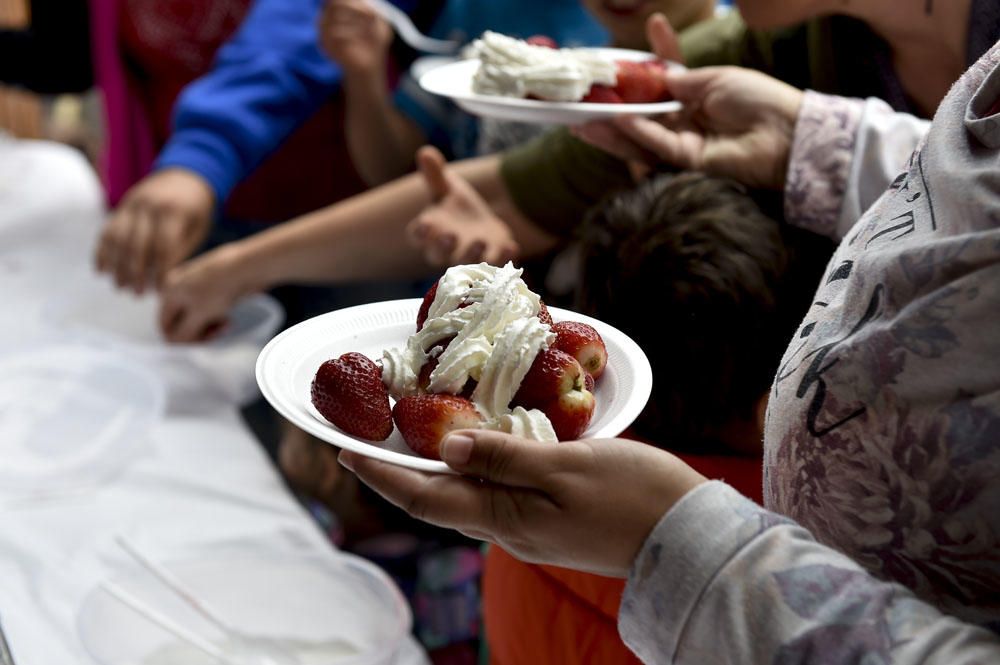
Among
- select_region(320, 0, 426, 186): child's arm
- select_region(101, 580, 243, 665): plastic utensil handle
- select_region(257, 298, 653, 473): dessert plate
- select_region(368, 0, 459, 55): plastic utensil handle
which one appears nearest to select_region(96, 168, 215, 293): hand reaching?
select_region(320, 0, 426, 186): child's arm

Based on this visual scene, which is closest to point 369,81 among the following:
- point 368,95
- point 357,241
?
point 368,95

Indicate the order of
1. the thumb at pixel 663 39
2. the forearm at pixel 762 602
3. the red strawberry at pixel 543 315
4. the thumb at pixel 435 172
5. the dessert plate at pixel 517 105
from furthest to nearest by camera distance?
the thumb at pixel 435 172 < the thumb at pixel 663 39 < the dessert plate at pixel 517 105 < the red strawberry at pixel 543 315 < the forearm at pixel 762 602

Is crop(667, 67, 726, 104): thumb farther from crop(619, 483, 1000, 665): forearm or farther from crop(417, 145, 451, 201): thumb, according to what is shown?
crop(619, 483, 1000, 665): forearm

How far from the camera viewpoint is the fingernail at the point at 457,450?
0.42 metres

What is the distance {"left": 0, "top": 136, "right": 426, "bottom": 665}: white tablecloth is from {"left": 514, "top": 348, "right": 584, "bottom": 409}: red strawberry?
16.2 inches

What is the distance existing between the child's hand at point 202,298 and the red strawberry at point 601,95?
617 millimetres

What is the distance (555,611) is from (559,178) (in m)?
0.44

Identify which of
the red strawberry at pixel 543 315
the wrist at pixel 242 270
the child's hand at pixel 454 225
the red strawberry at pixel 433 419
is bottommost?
the wrist at pixel 242 270

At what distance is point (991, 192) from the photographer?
1.28 ft

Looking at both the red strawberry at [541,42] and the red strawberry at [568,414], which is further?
the red strawberry at [541,42]

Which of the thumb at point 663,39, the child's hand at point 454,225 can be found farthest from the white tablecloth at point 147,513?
the thumb at point 663,39

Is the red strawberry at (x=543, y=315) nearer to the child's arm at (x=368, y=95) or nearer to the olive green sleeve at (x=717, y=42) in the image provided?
the olive green sleeve at (x=717, y=42)

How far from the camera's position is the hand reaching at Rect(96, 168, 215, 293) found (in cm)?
133

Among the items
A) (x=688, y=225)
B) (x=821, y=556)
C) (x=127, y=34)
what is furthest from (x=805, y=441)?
(x=127, y=34)
